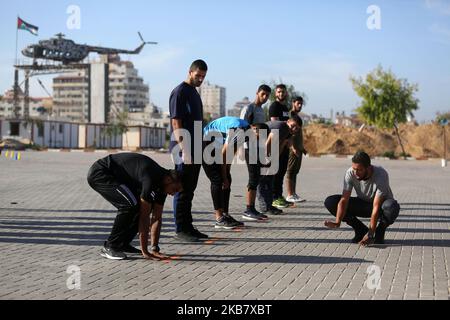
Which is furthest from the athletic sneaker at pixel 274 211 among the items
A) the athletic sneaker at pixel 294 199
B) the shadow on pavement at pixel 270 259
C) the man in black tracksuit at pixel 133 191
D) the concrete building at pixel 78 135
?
the concrete building at pixel 78 135

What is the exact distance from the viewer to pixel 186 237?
25.4ft

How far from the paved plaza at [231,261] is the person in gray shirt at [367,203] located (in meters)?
0.24

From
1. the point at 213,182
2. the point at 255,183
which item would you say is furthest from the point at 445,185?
the point at 213,182

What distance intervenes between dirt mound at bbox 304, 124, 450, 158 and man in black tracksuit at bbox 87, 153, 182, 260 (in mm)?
47606

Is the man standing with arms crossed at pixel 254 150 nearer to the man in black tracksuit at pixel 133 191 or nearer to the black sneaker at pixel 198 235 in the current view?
the black sneaker at pixel 198 235

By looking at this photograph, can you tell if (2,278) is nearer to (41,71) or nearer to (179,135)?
(179,135)

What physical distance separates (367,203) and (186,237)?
2.22 metres

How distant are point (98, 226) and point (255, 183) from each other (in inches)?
94.7

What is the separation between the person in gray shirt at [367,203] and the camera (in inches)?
289

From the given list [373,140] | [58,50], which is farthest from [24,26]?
[373,140]

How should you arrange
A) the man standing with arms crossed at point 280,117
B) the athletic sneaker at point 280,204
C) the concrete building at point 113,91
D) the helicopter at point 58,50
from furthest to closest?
the concrete building at point 113,91 < the helicopter at point 58,50 < the athletic sneaker at point 280,204 < the man standing with arms crossed at point 280,117

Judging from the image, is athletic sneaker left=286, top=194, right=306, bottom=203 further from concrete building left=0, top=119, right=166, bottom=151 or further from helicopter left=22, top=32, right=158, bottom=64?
helicopter left=22, top=32, right=158, bottom=64

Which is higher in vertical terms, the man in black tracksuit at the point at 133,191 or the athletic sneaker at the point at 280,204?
the man in black tracksuit at the point at 133,191
